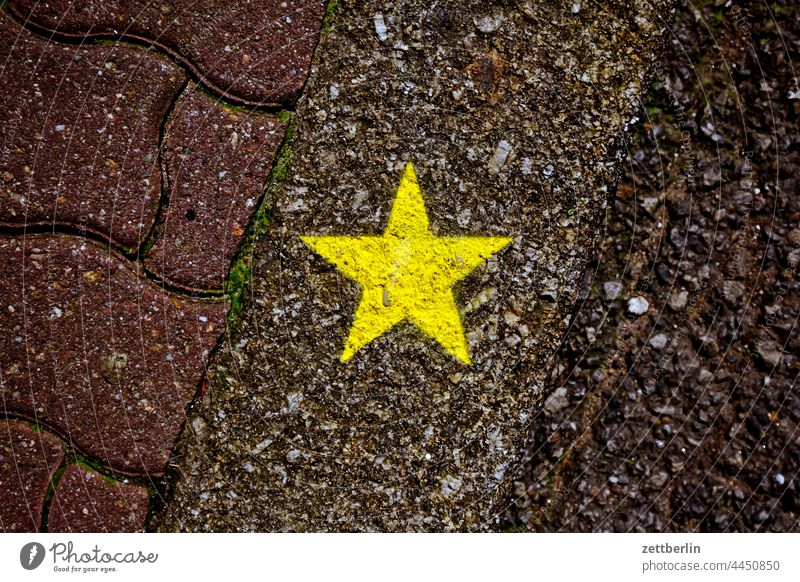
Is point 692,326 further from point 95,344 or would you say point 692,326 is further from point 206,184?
point 95,344

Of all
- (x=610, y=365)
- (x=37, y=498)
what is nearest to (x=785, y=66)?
(x=610, y=365)

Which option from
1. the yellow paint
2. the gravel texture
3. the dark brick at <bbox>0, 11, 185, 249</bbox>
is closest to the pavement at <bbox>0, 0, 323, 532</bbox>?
the dark brick at <bbox>0, 11, 185, 249</bbox>

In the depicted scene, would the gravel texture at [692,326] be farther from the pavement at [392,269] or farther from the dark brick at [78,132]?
the dark brick at [78,132]

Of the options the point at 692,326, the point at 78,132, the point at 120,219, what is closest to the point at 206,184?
the point at 120,219

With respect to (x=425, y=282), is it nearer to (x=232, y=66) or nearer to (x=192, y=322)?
(x=192, y=322)
